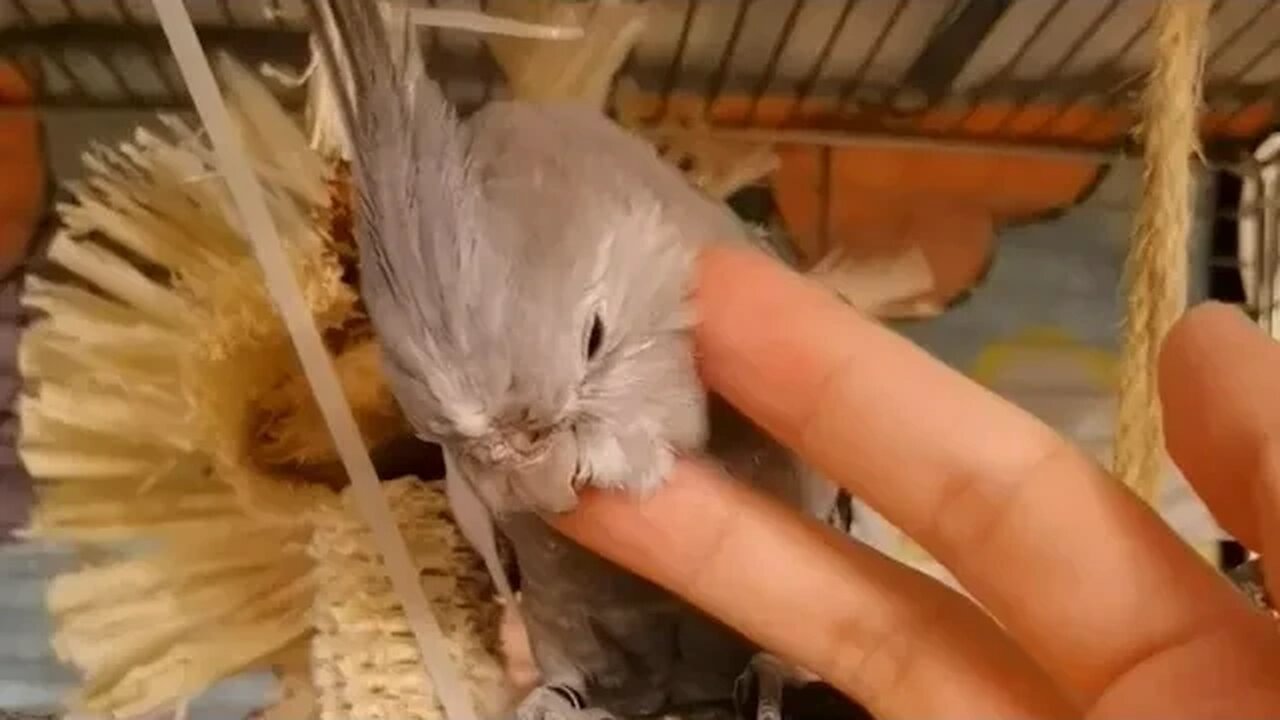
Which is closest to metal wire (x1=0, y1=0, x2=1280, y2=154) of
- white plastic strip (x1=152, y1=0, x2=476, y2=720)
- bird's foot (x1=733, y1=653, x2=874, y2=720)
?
white plastic strip (x1=152, y1=0, x2=476, y2=720)

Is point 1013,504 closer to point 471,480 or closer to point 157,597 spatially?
point 471,480

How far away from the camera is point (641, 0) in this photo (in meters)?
0.58

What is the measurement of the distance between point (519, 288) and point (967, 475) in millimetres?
106

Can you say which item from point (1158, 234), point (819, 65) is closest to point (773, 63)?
point (819, 65)

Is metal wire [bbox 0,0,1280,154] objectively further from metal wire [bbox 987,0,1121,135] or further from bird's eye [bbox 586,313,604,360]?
bird's eye [bbox 586,313,604,360]

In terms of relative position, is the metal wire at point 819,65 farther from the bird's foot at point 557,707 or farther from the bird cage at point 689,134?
the bird's foot at point 557,707

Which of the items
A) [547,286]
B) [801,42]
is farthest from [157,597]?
[801,42]

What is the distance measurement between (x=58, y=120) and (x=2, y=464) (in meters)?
0.14

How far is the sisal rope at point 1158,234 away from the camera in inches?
17.2

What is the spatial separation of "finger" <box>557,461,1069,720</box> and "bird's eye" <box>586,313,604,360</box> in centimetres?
4

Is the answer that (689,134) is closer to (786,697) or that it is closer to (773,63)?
(773,63)

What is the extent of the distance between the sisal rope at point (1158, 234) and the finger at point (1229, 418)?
0.32 ft

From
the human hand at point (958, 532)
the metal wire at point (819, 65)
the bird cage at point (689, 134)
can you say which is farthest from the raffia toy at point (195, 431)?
the metal wire at point (819, 65)

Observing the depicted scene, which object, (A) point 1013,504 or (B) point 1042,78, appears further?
(B) point 1042,78
